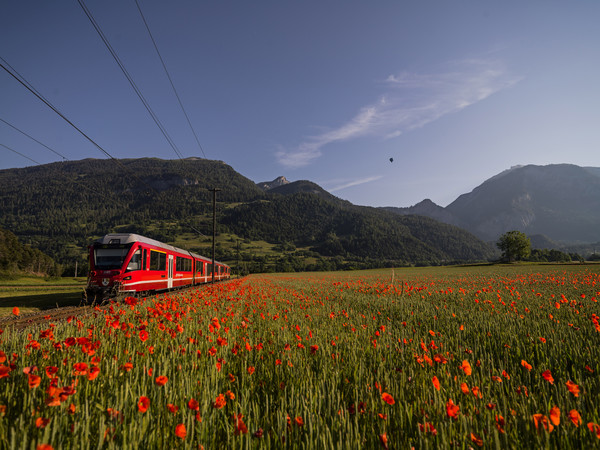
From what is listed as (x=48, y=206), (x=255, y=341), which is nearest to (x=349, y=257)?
(x=255, y=341)

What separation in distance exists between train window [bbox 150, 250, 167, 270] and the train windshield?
2182mm

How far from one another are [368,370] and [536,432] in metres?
1.33

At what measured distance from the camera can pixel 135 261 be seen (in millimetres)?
15062

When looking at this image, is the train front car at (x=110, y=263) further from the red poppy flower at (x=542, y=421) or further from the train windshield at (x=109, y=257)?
the red poppy flower at (x=542, y=421)

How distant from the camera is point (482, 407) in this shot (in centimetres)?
190

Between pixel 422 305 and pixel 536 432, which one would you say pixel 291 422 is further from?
pixel 422 305

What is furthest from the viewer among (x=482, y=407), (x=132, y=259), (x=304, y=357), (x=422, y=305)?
(x=132, y=259)

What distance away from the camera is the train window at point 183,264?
73.1ft

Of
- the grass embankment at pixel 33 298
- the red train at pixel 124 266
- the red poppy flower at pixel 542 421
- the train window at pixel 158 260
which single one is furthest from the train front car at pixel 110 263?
the red poppy flower at pixel 542 421

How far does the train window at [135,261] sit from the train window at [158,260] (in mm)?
1327

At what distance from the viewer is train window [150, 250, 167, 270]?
55.5ft

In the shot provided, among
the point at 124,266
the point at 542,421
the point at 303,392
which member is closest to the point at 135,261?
the point at 124,266

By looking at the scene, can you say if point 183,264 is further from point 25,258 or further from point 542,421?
point 25,258

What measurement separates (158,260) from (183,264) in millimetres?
6049
